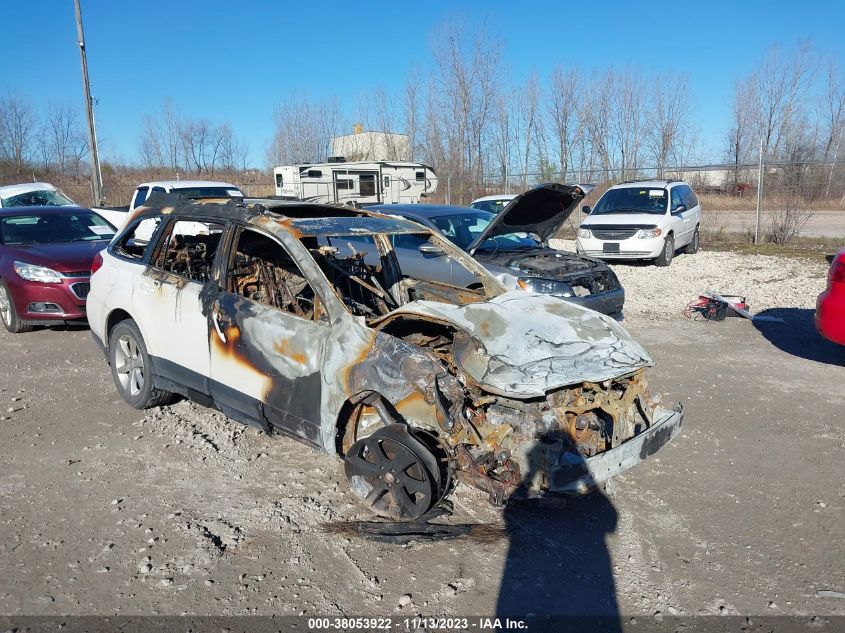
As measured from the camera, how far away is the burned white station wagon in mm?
3543

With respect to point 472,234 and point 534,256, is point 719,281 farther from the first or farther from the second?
point 472,234

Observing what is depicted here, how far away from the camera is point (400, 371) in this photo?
11.8ft

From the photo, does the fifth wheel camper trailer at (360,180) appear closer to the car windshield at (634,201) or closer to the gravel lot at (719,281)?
the car windshield at (634,201)

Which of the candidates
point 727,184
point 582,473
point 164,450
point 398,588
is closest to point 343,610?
point 398,588

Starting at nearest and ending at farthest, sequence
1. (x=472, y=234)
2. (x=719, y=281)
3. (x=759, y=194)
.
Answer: (x=472, y=234) → (x=719, y=281) → (x=759, y=194)

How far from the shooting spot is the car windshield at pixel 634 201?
48.9ft

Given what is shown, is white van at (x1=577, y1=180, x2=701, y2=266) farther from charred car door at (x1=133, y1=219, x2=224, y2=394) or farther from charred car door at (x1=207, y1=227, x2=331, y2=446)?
charred car door at (x1=207, y1=227, x2=331, y2=446)

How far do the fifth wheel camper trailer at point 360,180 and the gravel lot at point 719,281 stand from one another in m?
10.9

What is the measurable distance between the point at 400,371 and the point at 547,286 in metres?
4.53

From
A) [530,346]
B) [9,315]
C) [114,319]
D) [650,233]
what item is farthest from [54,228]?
[650,233]

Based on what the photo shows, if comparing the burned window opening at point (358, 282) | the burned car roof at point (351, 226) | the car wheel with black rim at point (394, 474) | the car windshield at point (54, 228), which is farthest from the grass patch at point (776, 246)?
Result: the car windshield at point (54, 228)

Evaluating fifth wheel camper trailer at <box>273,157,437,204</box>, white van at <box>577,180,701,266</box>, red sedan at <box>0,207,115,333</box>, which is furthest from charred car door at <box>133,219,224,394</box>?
fifth wheel camper trailer at <box>273,157,437,204</box>

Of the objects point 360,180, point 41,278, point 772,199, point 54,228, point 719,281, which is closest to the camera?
point 41,278

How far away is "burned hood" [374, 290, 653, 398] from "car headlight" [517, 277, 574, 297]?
3377mm
